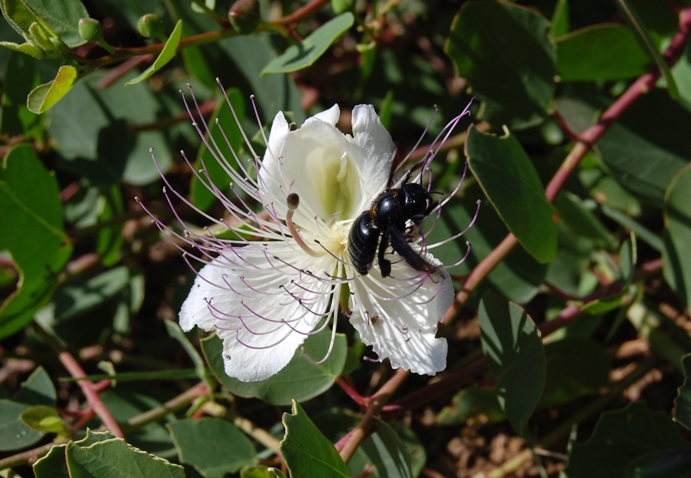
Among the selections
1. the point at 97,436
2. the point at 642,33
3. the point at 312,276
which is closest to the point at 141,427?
the point at 97,436

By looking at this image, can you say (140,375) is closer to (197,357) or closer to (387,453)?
(197,357)

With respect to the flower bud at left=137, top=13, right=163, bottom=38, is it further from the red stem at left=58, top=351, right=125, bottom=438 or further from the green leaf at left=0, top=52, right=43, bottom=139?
the red stem at left=58, top=351, right=125, bottom=438

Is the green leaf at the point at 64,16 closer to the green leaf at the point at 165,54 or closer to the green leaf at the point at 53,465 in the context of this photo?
the green leaf at the point at 165,54

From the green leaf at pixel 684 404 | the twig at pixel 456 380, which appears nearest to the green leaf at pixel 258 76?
the twig at pixel 456 380

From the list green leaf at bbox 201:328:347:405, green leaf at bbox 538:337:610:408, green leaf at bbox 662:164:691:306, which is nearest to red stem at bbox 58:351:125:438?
green leaf at bbox 201:328:347:405

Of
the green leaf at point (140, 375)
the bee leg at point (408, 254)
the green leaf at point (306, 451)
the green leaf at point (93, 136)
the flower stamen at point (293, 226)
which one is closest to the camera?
the bee leg at point (408, 254)
